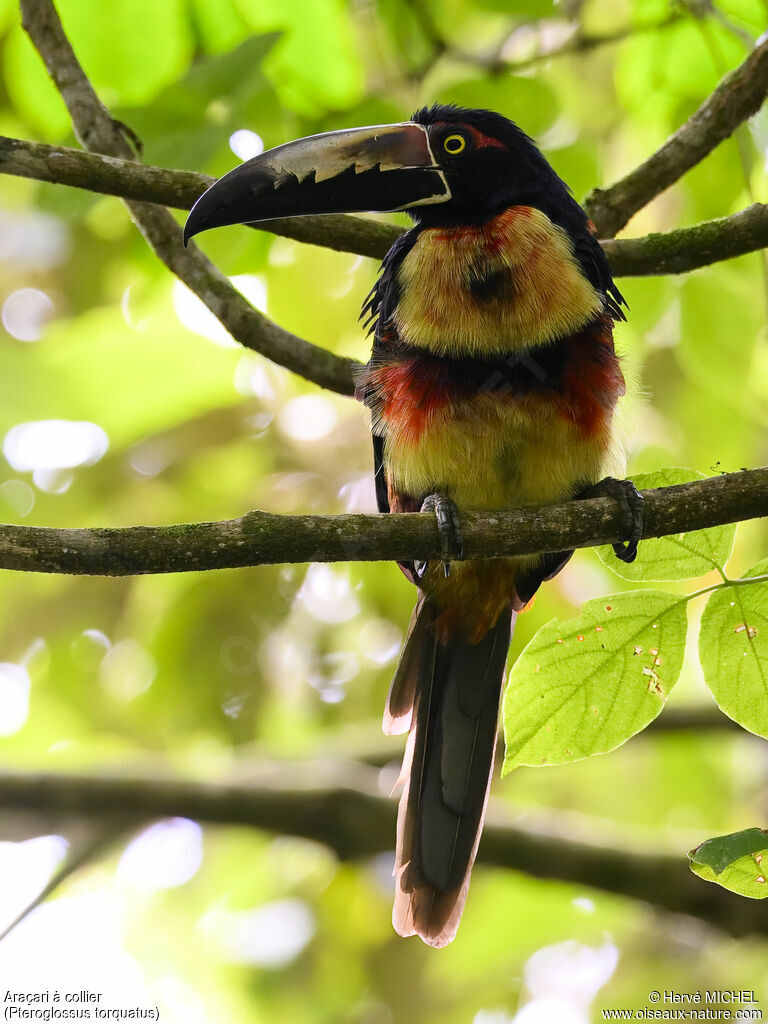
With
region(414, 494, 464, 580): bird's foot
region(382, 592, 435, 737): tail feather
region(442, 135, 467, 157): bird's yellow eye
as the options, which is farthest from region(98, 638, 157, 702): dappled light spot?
region(414, 494, 464, 580): bird's foot

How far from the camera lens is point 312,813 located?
364cm

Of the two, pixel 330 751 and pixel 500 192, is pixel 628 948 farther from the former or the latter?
pixel 500 192

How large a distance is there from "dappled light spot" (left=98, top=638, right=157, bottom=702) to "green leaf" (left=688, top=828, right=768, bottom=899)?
3.26 metres

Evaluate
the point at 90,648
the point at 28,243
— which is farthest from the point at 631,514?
the point at 28,243

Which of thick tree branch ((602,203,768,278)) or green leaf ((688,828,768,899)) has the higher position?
thick tree branch ((602,203,768,278))

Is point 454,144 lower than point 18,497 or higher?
higher

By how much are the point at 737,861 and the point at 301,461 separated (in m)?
3.25

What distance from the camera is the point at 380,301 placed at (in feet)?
9.86

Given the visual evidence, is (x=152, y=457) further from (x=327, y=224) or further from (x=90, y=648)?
(x=327, y=224)

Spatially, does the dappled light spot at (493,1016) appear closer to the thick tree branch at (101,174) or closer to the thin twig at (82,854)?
the thin twig at (82,854)

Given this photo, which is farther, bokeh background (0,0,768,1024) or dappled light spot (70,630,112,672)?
dappled light spot (70,630,112,672)

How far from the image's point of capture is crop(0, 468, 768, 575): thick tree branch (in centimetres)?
179

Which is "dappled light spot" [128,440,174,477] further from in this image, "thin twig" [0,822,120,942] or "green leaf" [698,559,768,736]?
"green leaf" [698,559,768,736]

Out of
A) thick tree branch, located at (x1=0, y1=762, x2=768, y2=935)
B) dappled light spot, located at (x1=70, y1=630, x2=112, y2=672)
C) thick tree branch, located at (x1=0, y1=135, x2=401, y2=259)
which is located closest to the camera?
thick tree branch, located at (x1=0, y1=135, x2=401, y2=259)
